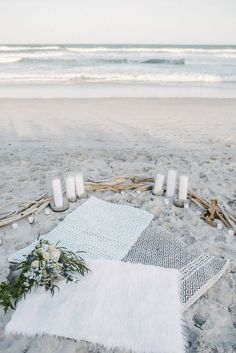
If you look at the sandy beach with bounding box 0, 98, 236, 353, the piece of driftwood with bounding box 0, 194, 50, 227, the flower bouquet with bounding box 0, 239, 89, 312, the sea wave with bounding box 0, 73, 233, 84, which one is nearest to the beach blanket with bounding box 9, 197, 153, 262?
the sandy beach with bounding box 0, 98, 236, 353

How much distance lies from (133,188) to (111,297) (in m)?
1.91

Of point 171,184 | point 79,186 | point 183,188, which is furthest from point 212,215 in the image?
point 79,186

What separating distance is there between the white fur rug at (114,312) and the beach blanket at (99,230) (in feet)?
1.12

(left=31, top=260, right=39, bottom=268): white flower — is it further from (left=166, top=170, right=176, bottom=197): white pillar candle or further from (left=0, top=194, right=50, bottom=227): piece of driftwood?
(left=166, top=170, right=176, bottom=197): white pillar candle

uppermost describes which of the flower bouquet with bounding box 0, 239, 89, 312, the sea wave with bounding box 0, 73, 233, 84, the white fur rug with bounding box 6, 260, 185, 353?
the flower bouquet with bounding box 0, 239, 89, 312

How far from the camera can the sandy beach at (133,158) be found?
2215mm

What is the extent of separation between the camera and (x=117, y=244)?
2.84m

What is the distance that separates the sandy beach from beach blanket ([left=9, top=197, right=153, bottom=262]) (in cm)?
21

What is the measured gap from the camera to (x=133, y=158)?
18.0 ft

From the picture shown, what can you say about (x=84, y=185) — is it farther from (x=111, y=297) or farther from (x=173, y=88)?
(x=173, y=88)

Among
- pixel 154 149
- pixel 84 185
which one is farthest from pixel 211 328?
pixel 154 149

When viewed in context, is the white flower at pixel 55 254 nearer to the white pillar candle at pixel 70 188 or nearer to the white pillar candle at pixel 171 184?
the white pillar candle at pixel 70 188

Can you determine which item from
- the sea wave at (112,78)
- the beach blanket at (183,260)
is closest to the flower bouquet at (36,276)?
the beach blanket at (183,260)

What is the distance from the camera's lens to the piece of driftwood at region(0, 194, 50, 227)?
10.7 feet
